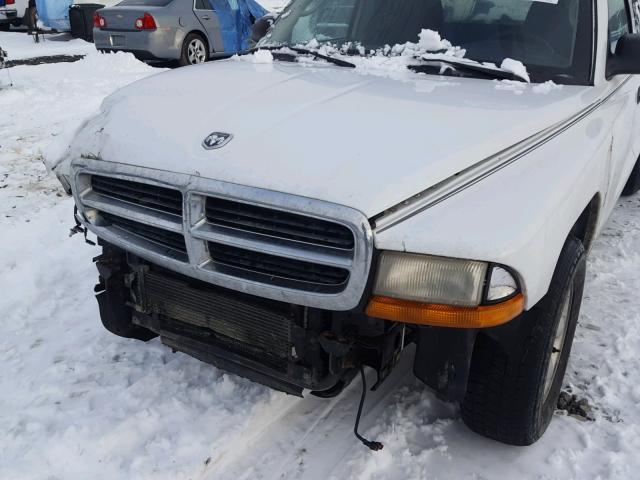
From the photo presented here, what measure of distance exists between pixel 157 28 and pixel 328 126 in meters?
9.58

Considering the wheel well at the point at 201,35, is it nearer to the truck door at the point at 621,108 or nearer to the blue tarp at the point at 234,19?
the blue tarp at the point at 234,19

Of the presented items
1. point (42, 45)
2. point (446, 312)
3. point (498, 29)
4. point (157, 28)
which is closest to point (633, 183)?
point (498, 29)

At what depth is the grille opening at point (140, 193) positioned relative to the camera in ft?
7.61

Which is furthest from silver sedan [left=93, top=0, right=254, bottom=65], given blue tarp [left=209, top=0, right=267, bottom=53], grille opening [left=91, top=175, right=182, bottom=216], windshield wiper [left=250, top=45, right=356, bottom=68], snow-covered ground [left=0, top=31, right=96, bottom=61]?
grille opening [left=91, top=175, right=182, bottom=216]

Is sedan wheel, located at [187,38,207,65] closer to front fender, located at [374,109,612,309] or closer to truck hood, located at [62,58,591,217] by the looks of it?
truck hood, located at [62,58,591,217]

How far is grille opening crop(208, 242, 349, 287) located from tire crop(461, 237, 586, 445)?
25.6 inches

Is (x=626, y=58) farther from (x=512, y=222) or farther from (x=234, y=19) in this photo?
(x=234, y=19)

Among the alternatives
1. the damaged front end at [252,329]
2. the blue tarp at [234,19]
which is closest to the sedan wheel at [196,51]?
the blue tarp at [234,19]

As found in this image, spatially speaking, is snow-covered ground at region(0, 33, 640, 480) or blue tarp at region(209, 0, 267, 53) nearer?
snow-covered ground at region(0, 33, 640, 480)

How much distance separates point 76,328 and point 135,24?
868 centimetres

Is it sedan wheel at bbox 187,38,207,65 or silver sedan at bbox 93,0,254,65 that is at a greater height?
silver sedan at bbox 93,0,254,65

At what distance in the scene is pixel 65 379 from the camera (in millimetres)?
2961

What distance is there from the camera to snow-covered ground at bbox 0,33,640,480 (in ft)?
8.05

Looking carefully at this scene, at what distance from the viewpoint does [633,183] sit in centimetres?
547
